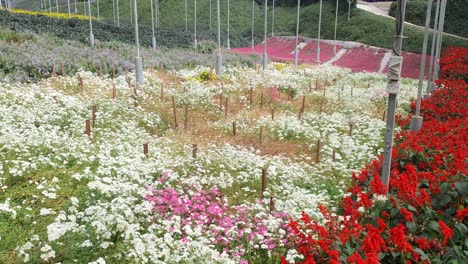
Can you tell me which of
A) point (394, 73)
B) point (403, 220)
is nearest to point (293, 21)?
point (394, 73)

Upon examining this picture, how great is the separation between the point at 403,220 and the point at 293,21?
211 feet

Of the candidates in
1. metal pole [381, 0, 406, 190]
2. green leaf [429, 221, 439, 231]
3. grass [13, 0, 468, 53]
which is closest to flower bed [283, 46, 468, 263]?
green leaf [429, 221, 439, 231]

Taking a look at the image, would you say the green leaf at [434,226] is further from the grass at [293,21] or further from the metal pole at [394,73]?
the grass at [293,21]

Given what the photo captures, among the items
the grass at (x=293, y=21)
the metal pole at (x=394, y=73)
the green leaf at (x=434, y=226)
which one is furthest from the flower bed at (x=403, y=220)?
the grass at (x=293, y=21)

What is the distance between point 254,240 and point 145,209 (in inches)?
70.8

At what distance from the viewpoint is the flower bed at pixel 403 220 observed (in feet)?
14.2

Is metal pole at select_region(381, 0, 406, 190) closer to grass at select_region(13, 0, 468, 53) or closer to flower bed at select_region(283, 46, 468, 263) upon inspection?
flower bed at select_region(283, 46, 468, 263)

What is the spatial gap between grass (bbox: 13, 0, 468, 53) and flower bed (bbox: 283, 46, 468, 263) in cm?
3729

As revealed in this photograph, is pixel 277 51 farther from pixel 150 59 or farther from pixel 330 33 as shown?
pixel 150 59

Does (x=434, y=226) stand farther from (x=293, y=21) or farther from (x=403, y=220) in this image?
(x=293, y=21)

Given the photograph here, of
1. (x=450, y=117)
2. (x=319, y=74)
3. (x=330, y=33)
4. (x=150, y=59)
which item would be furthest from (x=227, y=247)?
(x=330, y=33)

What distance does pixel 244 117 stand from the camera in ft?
47.2

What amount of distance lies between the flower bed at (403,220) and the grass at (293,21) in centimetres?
3729

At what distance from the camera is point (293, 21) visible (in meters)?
66.0
